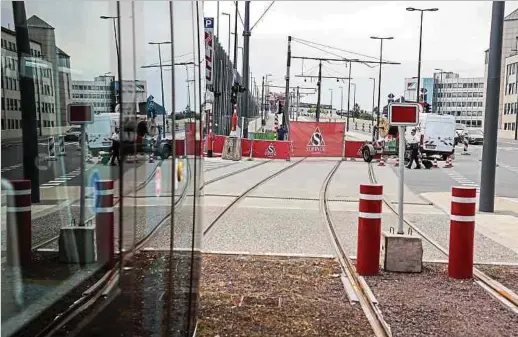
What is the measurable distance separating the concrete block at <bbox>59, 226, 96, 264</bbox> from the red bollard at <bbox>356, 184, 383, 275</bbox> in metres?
3.67

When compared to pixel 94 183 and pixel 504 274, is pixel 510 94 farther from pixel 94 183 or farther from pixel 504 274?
pixel 94 183

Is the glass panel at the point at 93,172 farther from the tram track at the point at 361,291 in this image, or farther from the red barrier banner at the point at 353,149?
the red barrier banner at the point at 353,149

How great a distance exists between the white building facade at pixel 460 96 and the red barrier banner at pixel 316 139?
43.6 m

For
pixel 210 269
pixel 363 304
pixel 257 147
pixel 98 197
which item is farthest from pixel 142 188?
pixel 257 147

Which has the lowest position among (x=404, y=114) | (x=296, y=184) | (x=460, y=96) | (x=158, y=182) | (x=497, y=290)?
(x=296, y=184)

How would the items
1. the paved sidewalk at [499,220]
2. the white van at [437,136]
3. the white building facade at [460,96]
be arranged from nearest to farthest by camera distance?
the paved sidewalk at [499,220] < the white van at [437,136] < the white building facade at [460,96]

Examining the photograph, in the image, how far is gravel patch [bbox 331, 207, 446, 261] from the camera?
23.1 ft

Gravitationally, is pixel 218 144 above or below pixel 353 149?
above

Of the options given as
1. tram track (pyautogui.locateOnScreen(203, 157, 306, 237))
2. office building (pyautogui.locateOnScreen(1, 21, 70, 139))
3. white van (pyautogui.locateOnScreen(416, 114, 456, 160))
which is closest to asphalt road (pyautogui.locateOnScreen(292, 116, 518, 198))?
white van (pyautogui.locateOnScreen(416, 114, 456, 160))

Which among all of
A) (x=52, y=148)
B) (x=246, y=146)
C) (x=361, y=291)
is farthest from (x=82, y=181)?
(x=246, y=146)

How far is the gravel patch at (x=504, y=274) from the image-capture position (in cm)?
563

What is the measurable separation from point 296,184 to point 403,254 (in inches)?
356

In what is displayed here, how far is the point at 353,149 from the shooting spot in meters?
28.0

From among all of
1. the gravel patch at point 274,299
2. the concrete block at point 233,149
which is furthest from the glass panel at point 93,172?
the concrete block at point 233,149
